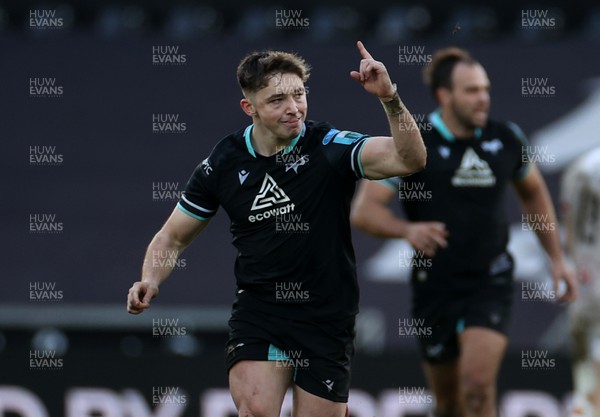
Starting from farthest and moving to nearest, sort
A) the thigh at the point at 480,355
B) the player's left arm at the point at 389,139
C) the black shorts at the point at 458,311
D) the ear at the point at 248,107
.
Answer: the black shorts at the point at 458,311 < the thigh at the point at 480,355 < the ear at the point at 248,107 < the player's left arm at the point at 389,139

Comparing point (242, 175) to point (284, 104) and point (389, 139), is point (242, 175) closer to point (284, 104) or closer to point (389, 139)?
point (284, 104)

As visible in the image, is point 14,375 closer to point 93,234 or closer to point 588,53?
point 93,234

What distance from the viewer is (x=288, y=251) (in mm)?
6512

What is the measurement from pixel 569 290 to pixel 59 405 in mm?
4177

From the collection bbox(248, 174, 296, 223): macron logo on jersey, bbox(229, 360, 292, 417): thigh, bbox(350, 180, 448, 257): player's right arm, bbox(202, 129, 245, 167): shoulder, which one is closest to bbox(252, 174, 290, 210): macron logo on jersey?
bbox(248, 174, 296, 223): macron logo on jersey

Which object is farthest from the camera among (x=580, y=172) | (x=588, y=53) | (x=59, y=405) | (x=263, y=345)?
(x=588, y=53)

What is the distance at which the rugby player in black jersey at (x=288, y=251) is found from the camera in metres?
6.44

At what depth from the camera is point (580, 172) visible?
8344 millimetres

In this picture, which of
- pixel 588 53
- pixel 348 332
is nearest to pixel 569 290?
pixel 348 332

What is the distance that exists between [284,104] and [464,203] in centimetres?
263

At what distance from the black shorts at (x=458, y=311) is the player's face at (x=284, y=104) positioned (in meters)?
2.61

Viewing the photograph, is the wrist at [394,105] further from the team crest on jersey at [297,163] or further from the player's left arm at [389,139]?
the team crest on jersey at [297,163]

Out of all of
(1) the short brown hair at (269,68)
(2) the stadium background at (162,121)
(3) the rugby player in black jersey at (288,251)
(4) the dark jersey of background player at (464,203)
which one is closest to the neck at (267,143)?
(3) the rugby player in black jersey at (288,251)

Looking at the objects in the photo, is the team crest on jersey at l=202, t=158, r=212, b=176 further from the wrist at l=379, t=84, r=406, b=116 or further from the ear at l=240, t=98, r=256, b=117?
the wrist at l=379, t=84, r=406, b=116
